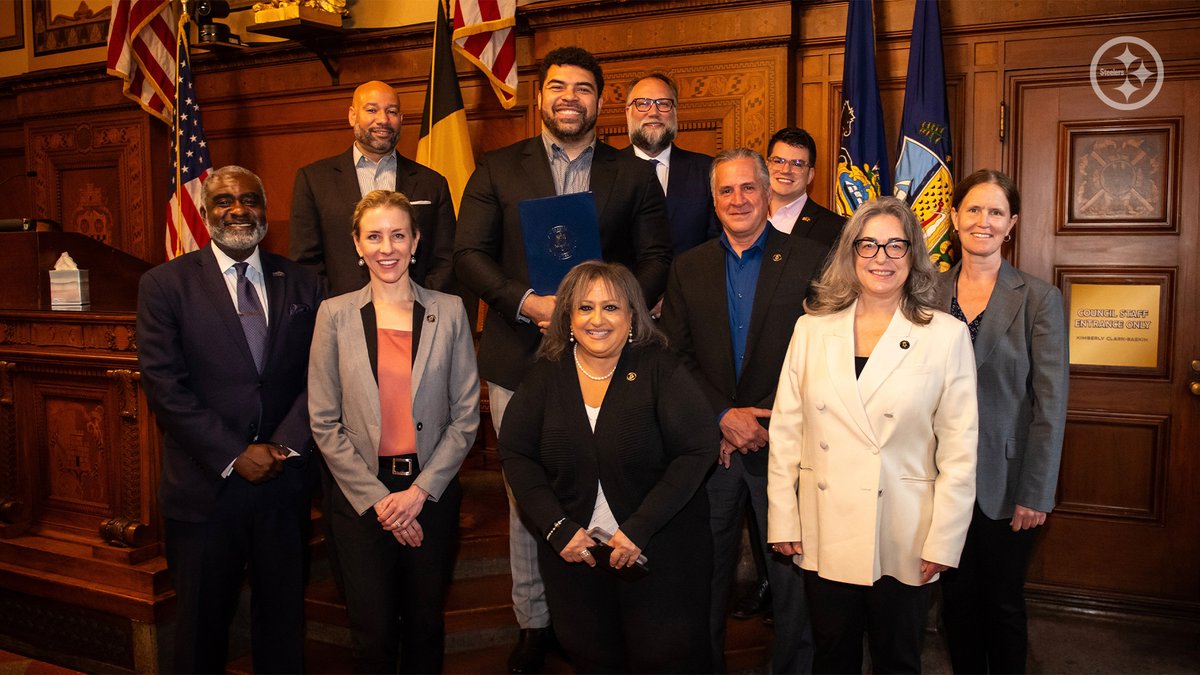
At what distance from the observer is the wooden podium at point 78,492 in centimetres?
335

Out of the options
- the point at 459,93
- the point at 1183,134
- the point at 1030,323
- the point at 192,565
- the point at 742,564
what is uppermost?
the point at 459,93

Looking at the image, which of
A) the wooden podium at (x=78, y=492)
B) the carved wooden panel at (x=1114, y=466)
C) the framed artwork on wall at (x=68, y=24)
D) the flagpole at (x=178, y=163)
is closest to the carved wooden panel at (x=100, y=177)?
the framed artwork on wall at (x=68, y=24)

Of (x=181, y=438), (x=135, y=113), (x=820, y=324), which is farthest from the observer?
(x=135, y=113)

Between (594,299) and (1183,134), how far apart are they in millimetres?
2886

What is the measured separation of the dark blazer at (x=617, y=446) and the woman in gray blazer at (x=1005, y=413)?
0.77 m

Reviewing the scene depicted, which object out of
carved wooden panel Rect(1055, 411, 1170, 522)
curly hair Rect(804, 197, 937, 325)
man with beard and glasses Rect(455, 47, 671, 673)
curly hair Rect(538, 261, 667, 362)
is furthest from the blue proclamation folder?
carved wooden panel Rect(1055, 411, 1170, 522)

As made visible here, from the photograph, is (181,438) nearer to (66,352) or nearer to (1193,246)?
(66,352)

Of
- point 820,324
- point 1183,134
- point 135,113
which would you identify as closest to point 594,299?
point 820,324

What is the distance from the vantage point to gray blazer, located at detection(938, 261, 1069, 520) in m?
2.39

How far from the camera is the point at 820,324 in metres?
2.28

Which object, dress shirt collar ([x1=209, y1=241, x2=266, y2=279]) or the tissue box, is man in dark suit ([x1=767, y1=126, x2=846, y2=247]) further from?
the tissue box

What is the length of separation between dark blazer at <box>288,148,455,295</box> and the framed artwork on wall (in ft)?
11.9

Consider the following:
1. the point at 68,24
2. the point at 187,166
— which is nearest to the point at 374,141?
the point at 187,166

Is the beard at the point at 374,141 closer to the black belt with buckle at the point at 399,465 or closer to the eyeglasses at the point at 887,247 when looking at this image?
the black belt with buckle at the point at 399,465
